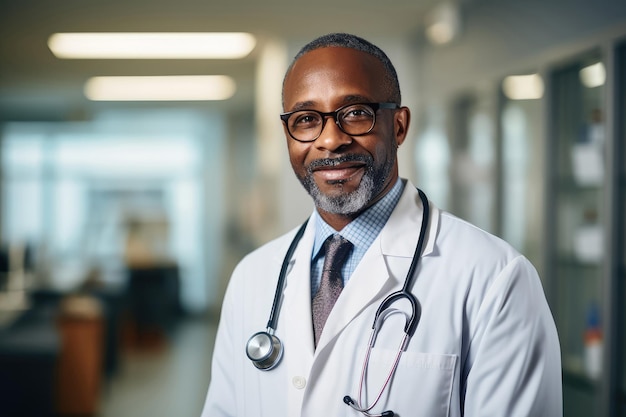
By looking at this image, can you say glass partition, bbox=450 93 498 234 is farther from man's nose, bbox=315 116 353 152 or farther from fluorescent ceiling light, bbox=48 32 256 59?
man's nose, bbox=315 116 353 152

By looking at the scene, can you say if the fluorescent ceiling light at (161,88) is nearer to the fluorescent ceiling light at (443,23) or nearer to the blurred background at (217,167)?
the blurred background at (217,167)

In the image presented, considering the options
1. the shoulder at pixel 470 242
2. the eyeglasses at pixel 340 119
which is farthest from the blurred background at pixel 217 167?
the eyeglasses at pixel 340 119

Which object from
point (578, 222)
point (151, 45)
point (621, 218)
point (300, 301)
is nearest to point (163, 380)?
point (151, 45)

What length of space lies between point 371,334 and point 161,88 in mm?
5134

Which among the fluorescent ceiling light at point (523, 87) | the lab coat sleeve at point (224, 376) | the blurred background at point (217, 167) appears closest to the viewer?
the lab coat sleeve at point (224, 376)

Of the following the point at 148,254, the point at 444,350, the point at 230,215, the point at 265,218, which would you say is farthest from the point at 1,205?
the point at 444,350

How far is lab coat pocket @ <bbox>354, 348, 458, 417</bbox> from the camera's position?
2.78 ft

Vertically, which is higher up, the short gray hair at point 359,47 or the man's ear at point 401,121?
the short gray hair at point 359,47

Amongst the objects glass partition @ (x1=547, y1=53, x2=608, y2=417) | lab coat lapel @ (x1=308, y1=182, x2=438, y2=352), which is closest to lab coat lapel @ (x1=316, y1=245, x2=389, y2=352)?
lab coat lapel @ (x1=308, y1=182, x2=438, y2=352)

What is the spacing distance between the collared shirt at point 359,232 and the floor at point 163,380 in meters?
2.77

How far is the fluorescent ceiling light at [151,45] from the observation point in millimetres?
3809

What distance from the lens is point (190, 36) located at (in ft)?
12.5

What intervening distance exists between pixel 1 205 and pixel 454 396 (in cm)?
770

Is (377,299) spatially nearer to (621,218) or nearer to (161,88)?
(621,218)
